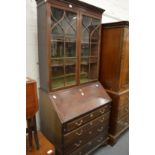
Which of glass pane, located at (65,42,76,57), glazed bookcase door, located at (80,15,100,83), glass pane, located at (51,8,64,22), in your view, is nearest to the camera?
glass pane, located at (51,8,64,22)

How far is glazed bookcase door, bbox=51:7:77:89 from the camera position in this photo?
1.72m

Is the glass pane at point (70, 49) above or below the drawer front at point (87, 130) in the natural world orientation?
above

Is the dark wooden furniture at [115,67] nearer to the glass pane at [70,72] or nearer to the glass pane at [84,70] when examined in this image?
the glass pane at [84,70]

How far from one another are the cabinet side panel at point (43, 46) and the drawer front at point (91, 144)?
0.91 metres

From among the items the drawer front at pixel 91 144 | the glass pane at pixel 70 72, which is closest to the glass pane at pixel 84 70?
the glass pane at pixel 70 72

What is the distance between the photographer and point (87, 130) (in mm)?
1942

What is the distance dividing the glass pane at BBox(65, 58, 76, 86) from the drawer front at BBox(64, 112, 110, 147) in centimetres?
59

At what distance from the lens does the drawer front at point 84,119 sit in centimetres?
168

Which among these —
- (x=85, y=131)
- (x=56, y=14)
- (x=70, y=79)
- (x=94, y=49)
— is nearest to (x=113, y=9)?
(x=94, y=49)

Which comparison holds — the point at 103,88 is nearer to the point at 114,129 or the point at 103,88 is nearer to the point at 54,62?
the point at 114,129

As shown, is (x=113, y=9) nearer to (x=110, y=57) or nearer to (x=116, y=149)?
(x=110, y=57)

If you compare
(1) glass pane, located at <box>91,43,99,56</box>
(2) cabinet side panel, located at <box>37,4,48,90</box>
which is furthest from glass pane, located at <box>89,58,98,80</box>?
(2) cabinet side panel, located at <box>37,4,48,90</box>

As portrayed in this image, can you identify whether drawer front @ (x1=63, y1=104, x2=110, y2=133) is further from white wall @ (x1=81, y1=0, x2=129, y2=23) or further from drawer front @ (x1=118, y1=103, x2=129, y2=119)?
white wall @ (x1=81, y1=0, x2=129, y2=23)
